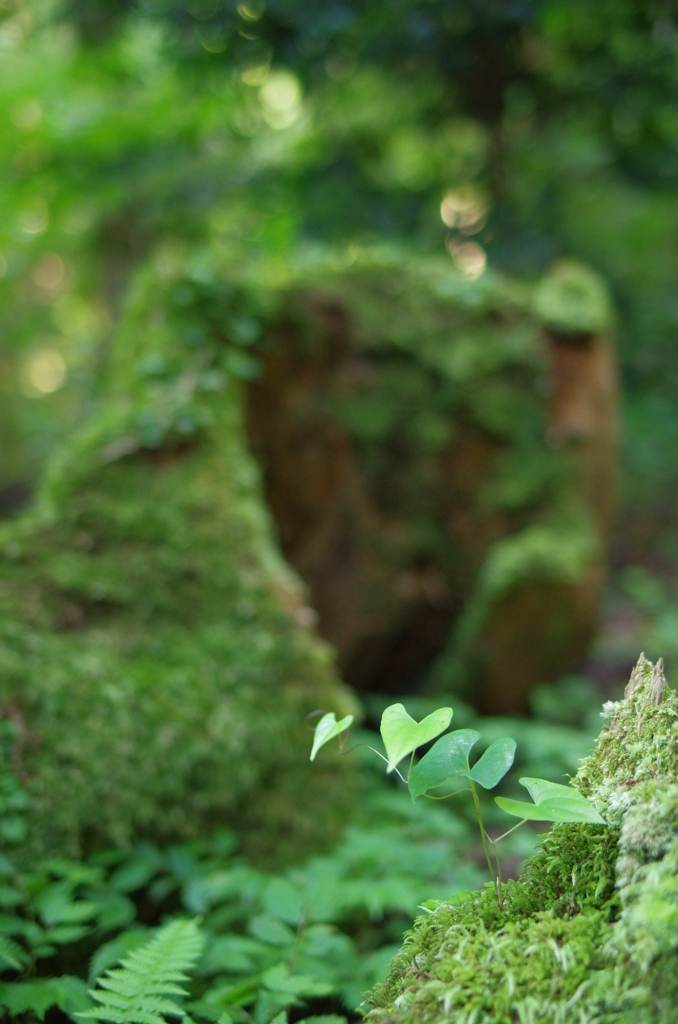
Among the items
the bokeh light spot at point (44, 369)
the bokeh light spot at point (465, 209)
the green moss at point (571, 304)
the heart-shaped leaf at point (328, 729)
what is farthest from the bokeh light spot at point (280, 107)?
the heart-shaped leaf at point (328, 729)

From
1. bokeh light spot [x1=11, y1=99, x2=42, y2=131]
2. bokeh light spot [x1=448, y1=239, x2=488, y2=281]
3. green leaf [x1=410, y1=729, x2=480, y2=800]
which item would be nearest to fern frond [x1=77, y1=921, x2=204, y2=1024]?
green leaf [x1=410, y1=729, x2=480, y2=800]

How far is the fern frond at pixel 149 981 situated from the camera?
101cm

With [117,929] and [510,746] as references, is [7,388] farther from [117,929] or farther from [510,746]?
[510,746]

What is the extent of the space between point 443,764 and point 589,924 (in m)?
0.27

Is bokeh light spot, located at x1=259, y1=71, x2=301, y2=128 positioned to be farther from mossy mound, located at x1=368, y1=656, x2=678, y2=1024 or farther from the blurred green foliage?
mossy mound, located at x1=368, y1=656, x2=678, y2=1024

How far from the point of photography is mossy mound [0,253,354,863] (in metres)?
1.89

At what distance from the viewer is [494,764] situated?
3.14ft

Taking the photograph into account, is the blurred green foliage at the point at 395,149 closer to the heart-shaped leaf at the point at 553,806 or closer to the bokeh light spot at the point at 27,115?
the bokeh light spot at the point at 27,115

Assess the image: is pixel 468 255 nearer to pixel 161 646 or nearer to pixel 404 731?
pixel 161 646

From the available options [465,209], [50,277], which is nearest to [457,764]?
[465,209]

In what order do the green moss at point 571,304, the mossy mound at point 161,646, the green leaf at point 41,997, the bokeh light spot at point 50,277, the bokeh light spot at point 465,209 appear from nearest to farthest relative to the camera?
the green leaf at point 41,997 < the mossy mound at point 161,646 < the green moss at point 571,304 < the bokeh light spot at point 465,209 < the bokeh light spot at point 50,277

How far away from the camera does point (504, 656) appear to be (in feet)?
13.4

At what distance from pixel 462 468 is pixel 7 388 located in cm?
1085

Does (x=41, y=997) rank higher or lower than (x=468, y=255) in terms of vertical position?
lower
